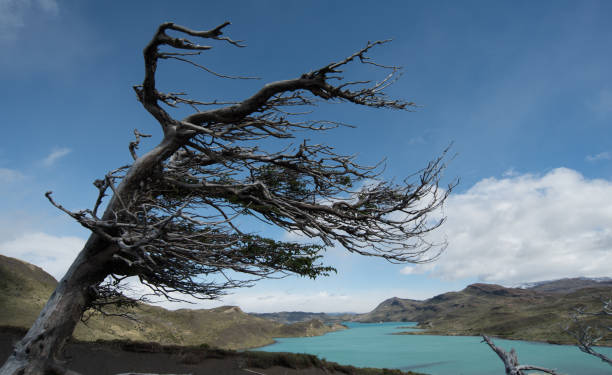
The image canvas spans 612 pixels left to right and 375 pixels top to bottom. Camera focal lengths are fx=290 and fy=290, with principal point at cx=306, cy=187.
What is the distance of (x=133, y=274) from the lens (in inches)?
210

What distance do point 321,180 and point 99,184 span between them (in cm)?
384

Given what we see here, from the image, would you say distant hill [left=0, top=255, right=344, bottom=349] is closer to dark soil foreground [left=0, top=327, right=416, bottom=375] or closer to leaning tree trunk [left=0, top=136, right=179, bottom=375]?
dark soil foreground [left=0, top=327, right=416, bottom=375]

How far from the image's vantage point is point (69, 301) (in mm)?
4297

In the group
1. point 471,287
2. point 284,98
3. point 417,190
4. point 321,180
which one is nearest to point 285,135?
point 284,98

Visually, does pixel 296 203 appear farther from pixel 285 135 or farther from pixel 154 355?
pixel 154 355

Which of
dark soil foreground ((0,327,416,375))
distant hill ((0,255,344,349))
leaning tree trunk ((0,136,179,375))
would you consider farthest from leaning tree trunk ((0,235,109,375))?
dark soil foreground ((0,327,416,375))

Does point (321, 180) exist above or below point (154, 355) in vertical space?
above

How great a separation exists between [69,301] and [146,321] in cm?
1809

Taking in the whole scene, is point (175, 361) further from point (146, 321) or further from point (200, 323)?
point (200, 323)

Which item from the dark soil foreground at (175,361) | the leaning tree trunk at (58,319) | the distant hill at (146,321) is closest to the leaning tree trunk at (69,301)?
the leaning tree trunk at (58,319)

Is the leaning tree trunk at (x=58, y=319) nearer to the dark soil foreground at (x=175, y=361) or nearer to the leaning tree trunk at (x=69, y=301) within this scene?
the leaning tree trunk at (x=69, y=301)

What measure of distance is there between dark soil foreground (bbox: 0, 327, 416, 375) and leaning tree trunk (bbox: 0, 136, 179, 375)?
4.28 metres

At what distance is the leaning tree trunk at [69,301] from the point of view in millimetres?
3844

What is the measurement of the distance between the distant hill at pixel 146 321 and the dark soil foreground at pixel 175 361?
3.10 feet
